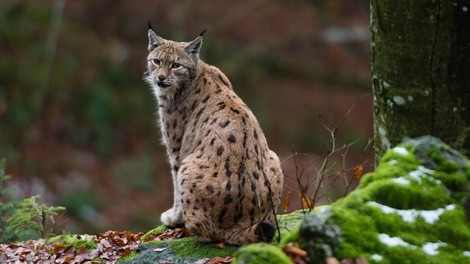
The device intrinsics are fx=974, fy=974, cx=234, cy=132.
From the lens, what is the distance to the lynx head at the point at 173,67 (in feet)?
27.0

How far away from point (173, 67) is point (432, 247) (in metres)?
3.48

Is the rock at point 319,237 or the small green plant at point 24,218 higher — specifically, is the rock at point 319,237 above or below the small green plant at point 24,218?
above

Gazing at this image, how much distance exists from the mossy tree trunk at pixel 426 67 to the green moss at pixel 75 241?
2.70m

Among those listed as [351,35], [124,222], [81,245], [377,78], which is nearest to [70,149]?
[124,222]

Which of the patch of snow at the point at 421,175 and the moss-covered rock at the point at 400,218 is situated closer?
the moss-covered rock at the point at 400,218

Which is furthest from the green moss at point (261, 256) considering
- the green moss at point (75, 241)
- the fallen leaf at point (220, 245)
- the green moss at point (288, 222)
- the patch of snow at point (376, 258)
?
the green moss at point (75, 241)

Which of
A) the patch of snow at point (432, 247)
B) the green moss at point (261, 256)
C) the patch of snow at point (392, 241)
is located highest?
the green moss at point (261, 256)

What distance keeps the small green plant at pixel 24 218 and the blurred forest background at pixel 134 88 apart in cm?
716

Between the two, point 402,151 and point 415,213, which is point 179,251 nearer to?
point 402,151

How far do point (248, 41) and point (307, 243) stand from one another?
17.0 metres

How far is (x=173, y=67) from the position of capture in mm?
8281

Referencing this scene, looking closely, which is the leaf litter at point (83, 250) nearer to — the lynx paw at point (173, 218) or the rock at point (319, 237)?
the lynx paw at point (173, 218)

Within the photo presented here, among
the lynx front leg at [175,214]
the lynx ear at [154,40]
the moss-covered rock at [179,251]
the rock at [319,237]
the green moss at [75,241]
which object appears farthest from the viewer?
the lynx ear at [154,40]

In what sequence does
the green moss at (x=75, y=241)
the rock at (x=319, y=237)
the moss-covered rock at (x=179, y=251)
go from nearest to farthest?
the rock at (x=319, y=237) → the moss-covered rock at (x=179, y=251) → the green moss at (x=75, y=241)
